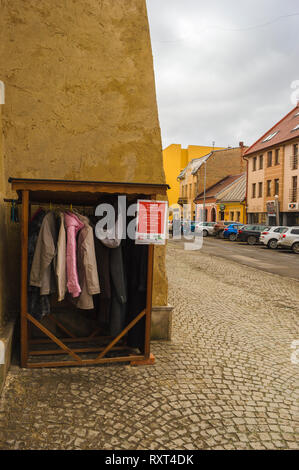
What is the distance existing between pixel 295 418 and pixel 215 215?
4753cm

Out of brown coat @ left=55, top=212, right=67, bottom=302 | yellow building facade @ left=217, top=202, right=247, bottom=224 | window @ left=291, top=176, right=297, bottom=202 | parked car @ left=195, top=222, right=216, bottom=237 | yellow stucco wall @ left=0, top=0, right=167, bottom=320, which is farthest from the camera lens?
yellow building facade @ left=217, top=202, right=247, bottom=224

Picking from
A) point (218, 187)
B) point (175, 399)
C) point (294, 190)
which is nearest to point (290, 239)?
point (294, 190)

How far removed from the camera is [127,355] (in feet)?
16.5

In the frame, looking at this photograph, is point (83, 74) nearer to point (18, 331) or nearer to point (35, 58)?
point (35, 58)

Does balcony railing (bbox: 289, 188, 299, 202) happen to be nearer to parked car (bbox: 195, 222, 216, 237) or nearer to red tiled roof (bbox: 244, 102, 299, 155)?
red tiled roof (bbox: 244, 102, 299, 155)

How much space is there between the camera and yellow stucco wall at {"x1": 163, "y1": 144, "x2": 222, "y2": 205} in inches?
2500

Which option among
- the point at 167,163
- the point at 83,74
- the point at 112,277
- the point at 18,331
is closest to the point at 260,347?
the point at 112,277

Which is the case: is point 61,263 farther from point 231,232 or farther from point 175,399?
point 231,232

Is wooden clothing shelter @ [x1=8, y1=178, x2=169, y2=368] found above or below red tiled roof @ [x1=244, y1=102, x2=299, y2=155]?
below

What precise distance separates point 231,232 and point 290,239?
9.92 meters

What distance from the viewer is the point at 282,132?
1442 inches

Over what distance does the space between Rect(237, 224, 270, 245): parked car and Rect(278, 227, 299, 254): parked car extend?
495cm

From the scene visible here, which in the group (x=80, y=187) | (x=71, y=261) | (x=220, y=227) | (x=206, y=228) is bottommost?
(x=206, y=228)

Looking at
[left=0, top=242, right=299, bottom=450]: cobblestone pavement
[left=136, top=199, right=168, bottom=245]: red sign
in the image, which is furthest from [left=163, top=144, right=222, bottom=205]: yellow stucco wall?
[left=136, top=199, right=168, bottom=245]: red sign
